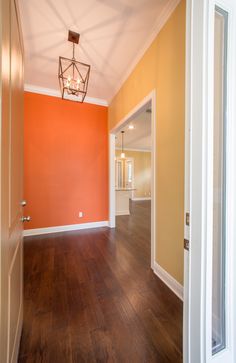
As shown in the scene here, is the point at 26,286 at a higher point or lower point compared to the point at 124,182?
lower

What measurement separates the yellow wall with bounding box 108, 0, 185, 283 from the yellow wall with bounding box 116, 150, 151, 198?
7059mm

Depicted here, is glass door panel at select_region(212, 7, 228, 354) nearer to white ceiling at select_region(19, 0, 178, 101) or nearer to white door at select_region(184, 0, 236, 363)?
white door at select_region(184, 0, 236, 363)

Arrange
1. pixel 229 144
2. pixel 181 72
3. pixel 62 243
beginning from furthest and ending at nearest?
1. pixel 62 243
2. pixel 181 72
3. pixel 229 144

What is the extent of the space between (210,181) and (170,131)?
48.1 inches

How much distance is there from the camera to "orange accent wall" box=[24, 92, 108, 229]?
341cm

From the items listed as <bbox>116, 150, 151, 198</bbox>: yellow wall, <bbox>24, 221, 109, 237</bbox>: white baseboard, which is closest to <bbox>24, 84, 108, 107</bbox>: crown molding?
<bbox>24, 221, 109, 237</bbox>: white baseboard

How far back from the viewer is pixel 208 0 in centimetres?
74

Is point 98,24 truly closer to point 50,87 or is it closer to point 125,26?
point 125,26

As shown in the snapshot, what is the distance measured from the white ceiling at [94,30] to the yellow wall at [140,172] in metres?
6.48

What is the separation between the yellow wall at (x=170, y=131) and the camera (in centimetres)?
164

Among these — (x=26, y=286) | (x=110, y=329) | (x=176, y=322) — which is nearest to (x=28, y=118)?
(x=26, y=286)

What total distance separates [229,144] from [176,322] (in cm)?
156

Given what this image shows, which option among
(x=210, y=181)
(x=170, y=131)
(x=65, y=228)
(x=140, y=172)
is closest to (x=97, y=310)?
(x=210, y=181)

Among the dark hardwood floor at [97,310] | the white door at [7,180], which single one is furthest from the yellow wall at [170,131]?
the white door at [7,180]
